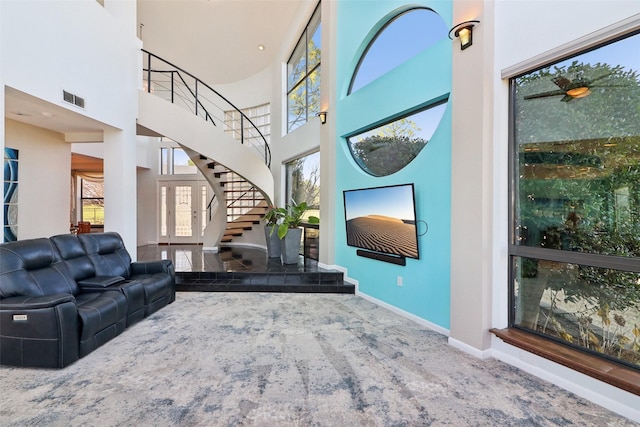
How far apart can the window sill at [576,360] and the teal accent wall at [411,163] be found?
0.70 metres

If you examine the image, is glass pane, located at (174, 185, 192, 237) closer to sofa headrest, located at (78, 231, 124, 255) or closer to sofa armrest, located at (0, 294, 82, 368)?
sofa headrest, located at (78, 231, 124, 255)

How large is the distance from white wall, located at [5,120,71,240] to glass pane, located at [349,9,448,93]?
210 inches

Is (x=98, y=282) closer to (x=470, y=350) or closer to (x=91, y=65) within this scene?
(x=91, y=65)

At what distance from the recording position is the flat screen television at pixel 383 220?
3506mm

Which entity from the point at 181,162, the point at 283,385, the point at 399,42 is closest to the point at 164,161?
the point at 181,162

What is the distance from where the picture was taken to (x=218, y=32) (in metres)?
7.20

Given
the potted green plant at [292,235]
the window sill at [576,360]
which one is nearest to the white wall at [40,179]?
the potted green plant at [292,235]

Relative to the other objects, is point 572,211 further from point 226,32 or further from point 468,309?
point 226,32

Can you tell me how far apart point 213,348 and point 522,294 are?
9.04 feet

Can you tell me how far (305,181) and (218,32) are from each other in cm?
415

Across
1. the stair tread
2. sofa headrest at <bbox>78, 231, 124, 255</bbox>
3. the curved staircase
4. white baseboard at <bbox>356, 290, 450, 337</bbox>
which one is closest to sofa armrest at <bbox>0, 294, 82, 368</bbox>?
sofa headrest at <bbox>78, 231, 124, 255</bbox>

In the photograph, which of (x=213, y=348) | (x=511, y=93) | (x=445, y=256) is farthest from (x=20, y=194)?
(x=511, y=93)

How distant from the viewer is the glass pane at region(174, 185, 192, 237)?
29.8ft

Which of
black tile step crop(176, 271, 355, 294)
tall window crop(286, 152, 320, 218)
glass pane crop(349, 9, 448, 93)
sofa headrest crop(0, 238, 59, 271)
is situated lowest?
black tile step crop(176, 271, 355, 294)
